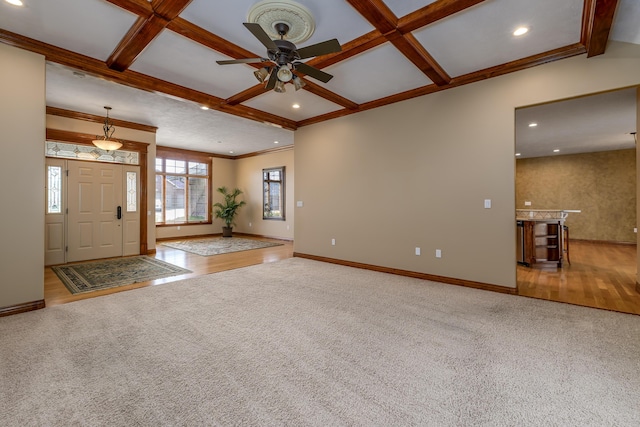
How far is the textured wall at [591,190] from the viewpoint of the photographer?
319 inches

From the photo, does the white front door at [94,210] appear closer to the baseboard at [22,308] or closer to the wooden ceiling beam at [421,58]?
the baseboard at [22,308]

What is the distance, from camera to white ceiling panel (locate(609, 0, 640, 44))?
2605 millimetres

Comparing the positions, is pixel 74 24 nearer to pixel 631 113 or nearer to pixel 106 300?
pixel 106 300

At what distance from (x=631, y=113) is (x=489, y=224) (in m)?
4.03

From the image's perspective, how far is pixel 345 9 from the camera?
8.63ft

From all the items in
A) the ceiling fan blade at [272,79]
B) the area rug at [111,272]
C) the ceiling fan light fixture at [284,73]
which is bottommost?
the area rug at [111,272]

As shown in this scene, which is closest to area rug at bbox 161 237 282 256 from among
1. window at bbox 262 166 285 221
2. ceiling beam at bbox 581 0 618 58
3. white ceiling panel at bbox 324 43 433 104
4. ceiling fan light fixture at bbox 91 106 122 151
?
window at bbox 262 166 285 221

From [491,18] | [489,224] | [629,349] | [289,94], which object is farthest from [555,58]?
[289,94]

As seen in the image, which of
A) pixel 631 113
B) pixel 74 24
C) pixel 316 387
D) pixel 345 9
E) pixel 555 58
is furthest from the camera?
pixel 631 113

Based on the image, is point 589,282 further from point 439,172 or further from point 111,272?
point 111,272

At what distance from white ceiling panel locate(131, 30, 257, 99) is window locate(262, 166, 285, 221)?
469cm

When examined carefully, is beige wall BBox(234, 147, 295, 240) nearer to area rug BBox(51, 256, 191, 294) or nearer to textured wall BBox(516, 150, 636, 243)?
area rug BBox(51, 256, 191, 294)

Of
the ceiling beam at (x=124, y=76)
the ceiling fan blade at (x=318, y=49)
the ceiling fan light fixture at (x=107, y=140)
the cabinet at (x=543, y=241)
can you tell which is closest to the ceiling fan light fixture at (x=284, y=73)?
the ceiling fan blade at (x=318, y=49)

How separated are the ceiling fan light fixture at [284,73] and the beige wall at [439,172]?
253 cm
